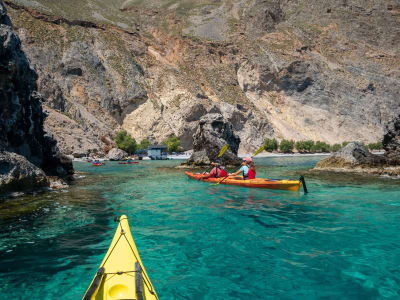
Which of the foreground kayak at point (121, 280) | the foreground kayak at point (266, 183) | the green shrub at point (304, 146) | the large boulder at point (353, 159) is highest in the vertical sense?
the green shrub at point (304, 146)

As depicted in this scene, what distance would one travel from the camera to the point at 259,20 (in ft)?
395

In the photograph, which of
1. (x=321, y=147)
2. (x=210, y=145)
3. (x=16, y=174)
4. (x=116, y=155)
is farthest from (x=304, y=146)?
(x=16, y=174)

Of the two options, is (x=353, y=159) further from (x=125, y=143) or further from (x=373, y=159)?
(x=125, y=143)

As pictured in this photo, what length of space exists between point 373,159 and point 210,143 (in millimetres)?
18162

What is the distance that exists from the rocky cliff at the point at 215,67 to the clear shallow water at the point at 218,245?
53.0 meters

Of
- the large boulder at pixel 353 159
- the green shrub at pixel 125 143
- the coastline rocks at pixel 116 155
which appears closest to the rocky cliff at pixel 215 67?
the green shrub at pixel 125 143

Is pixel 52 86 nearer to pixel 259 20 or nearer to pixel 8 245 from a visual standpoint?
pixel 8 245

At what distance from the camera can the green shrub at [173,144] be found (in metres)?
75.3

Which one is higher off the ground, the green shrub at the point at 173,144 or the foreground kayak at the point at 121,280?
the green shrub at the point at 173,144

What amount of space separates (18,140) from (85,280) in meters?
13.7

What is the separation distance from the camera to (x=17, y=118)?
1611 cm

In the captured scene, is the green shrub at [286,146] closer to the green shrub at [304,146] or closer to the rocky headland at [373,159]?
the green shrub at [304,146]

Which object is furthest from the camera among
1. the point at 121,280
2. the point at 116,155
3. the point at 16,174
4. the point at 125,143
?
the point at 125,143

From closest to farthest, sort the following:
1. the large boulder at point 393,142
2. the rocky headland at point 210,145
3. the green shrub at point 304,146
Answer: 1. the large boulder at point 393,142
2. the rocky headland at point 210,145
3. the green shrub at point 304,146
